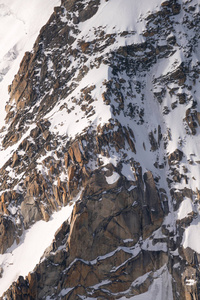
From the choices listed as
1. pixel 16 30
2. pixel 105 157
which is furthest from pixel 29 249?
pixel 16 30

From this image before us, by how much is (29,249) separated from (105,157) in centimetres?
1899

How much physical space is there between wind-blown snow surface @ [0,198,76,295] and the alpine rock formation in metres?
0.22

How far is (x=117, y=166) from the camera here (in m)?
72.2

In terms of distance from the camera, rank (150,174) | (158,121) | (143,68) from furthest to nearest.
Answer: (143,68) → (158,121) → (150,174)

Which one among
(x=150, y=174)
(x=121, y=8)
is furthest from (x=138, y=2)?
(x=150, y=174)

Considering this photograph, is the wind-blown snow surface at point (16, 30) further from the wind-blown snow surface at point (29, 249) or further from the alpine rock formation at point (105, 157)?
the wind-blown snow surface at point (29, 249)

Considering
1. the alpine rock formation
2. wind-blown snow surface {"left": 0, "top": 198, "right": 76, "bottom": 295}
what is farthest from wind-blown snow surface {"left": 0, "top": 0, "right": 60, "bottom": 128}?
wind-blown snow surface {"left": 0, "top": 198, "right": 76, "bottom": 295}

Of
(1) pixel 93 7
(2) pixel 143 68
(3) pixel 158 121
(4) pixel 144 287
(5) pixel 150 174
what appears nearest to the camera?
(4) pixel 144 287

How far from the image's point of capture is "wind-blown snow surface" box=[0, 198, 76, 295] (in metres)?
67.9

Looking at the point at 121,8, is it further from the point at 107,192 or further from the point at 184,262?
the point at 184,262

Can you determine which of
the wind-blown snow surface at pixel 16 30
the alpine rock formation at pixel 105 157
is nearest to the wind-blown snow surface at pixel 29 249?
the alpine rock formation at pixel 105 157

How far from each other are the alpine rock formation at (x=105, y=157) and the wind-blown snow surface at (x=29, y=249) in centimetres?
22

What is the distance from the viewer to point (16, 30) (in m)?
110

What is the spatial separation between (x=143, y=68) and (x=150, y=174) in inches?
990
